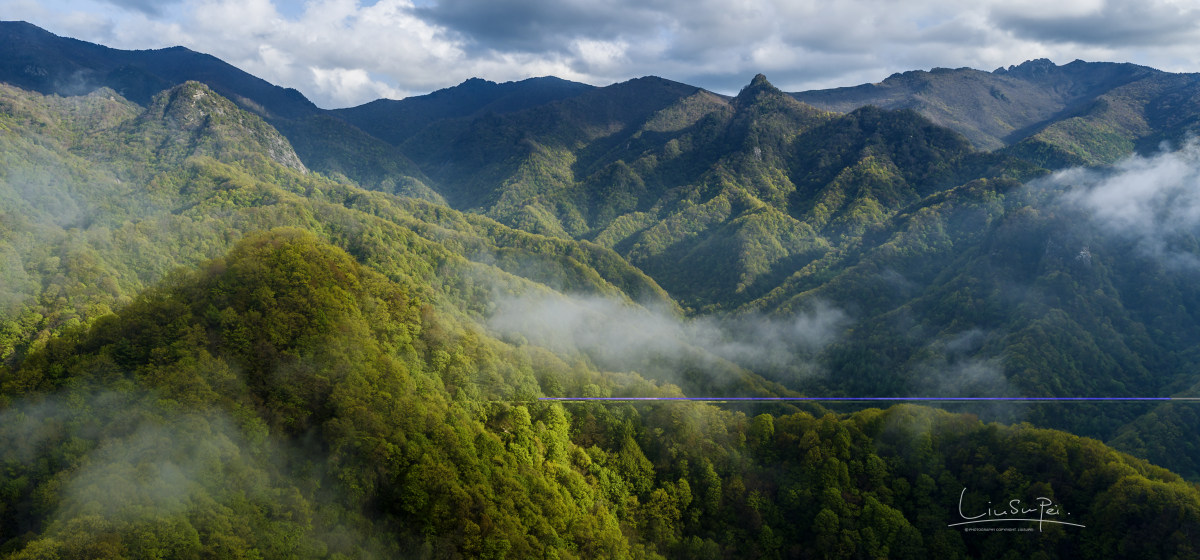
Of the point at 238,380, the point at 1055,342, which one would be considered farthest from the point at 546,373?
the point at 1055,342

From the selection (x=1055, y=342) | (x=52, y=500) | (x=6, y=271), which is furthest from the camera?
(x=1055, y=342)

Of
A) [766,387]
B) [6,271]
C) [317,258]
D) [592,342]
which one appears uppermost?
[317,258]

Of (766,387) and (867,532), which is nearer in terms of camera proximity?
(867,532)

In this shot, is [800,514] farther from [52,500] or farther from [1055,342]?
[1055,342]

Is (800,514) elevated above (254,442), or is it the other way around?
(254,442)

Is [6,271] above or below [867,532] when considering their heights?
above

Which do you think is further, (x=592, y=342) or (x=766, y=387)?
(x=766, y=387)

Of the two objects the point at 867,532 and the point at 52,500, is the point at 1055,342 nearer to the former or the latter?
the point at 867,532

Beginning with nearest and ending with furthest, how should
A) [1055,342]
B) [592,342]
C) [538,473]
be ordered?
1. [538,473]
2. [592,342]
3. [1055,342]

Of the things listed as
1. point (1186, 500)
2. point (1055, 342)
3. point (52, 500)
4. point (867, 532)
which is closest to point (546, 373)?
point (867, 532)
